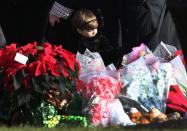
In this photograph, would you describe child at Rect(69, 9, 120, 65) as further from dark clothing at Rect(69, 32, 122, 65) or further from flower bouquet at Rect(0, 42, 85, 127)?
flower bouquet at Rect(0, 42, 85, 127)

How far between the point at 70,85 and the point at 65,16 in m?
2.10

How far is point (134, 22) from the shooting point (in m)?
7.55

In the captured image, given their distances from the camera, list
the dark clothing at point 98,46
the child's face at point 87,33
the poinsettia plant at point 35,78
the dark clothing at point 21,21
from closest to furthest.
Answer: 1. the poinsettia plant at point 35,78
2. the dark clothing at point 98,46
3. the child's face at point 87,33
4. the dark clothing at point 21,21

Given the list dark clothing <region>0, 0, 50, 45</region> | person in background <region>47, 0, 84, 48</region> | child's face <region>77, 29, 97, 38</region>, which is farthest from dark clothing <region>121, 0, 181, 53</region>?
dark clothing <region>0, 0, 50, 45</region>

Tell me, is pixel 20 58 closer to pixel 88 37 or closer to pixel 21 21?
pixel 88 37

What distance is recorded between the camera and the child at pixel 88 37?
7324mm

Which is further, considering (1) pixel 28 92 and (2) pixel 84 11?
(2) pixel 84 11

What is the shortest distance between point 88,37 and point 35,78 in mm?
1910

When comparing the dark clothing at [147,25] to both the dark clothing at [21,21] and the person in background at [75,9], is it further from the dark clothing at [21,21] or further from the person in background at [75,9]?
the dark clothing at [21,21]

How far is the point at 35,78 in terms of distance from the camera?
5555 millimetres

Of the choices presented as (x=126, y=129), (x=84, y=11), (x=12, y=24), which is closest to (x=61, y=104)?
(x=126, y=129)

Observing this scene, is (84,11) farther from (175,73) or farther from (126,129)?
(126,129)

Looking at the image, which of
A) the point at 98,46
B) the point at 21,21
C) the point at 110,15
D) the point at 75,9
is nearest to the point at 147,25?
the point at 98,46

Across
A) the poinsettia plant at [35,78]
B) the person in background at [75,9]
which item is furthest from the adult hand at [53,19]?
the poinsettia plant at [35,78]
